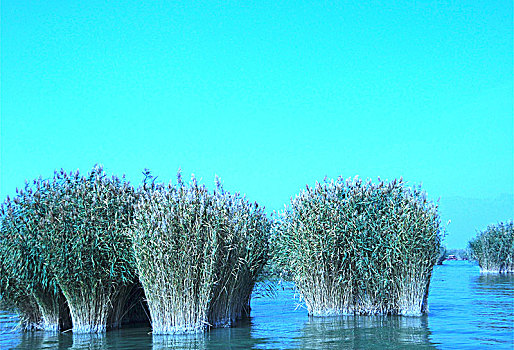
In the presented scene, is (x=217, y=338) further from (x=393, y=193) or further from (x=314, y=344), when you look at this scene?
(x=393, y=193)

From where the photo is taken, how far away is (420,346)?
48.1 feet

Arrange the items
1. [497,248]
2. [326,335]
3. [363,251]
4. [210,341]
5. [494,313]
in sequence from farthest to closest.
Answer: [497,248], [494,313], [363,251], [326,335], [210,341]

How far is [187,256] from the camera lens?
1619 cm

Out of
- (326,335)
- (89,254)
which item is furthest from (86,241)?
(326,335)

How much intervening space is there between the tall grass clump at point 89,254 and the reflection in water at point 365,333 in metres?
6.14

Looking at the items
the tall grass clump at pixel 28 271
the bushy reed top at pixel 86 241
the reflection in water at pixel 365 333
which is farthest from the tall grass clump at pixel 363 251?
the tall grass clump at pixel 28 271

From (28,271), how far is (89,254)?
85.3 inches

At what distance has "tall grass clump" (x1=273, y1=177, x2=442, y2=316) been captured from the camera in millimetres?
18953

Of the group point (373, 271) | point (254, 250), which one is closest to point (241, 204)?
point (254, 250)

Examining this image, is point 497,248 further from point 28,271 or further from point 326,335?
point 28,271

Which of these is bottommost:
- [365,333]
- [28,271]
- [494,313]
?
[494,313]

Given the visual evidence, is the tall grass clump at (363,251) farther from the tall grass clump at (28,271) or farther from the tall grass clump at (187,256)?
the tall grass clump at (28,271)

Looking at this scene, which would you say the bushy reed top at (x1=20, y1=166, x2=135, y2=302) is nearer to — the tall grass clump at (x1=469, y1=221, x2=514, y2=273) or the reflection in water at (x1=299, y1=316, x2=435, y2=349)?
the reflection in water at (x1=299, y1=316, x2=435, y2=349)

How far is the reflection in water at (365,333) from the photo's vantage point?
1504 centimetres
